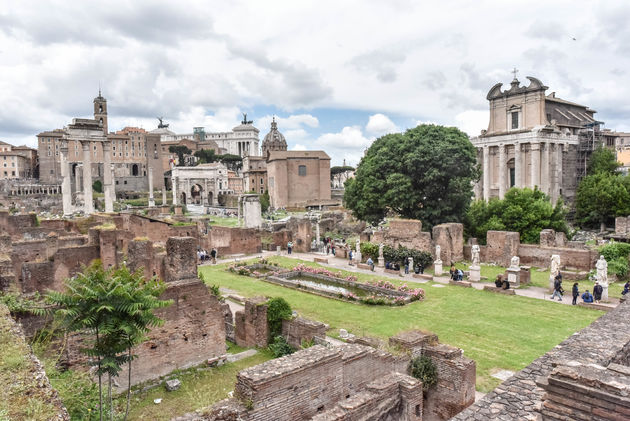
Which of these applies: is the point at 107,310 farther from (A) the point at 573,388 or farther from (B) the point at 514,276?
(B) the point at 514,276

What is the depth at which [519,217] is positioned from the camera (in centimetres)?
2703

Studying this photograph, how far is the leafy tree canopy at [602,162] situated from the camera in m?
42.3

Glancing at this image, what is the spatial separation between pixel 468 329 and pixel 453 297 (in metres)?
4.16

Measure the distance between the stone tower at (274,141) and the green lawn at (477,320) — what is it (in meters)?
81.6

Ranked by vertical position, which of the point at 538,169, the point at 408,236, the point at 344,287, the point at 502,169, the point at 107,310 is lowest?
the point at 344,287

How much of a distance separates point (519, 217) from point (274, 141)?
77.1 m

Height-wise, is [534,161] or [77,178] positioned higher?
[77,178]

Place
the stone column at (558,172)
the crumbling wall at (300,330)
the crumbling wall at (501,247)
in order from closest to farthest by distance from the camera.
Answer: the crumbling wall at (300,330), the crumbling wall at (501,247), the stone column at (558,172)

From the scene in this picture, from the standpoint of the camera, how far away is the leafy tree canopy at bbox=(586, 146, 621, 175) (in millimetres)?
42344

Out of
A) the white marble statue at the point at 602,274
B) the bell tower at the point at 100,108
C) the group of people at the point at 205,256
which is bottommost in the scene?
the group of people at the point at 205,256

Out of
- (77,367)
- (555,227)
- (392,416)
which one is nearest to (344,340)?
(392,416)

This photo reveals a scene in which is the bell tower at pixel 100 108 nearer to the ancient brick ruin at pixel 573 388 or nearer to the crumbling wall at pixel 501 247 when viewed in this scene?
the crumbling wall at pixel 501 247

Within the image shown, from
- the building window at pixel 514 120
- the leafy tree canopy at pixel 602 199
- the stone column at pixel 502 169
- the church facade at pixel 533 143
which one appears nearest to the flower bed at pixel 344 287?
the leafy tree canopy at pixel 602 199

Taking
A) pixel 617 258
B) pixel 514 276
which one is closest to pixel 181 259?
pixel 514 276
